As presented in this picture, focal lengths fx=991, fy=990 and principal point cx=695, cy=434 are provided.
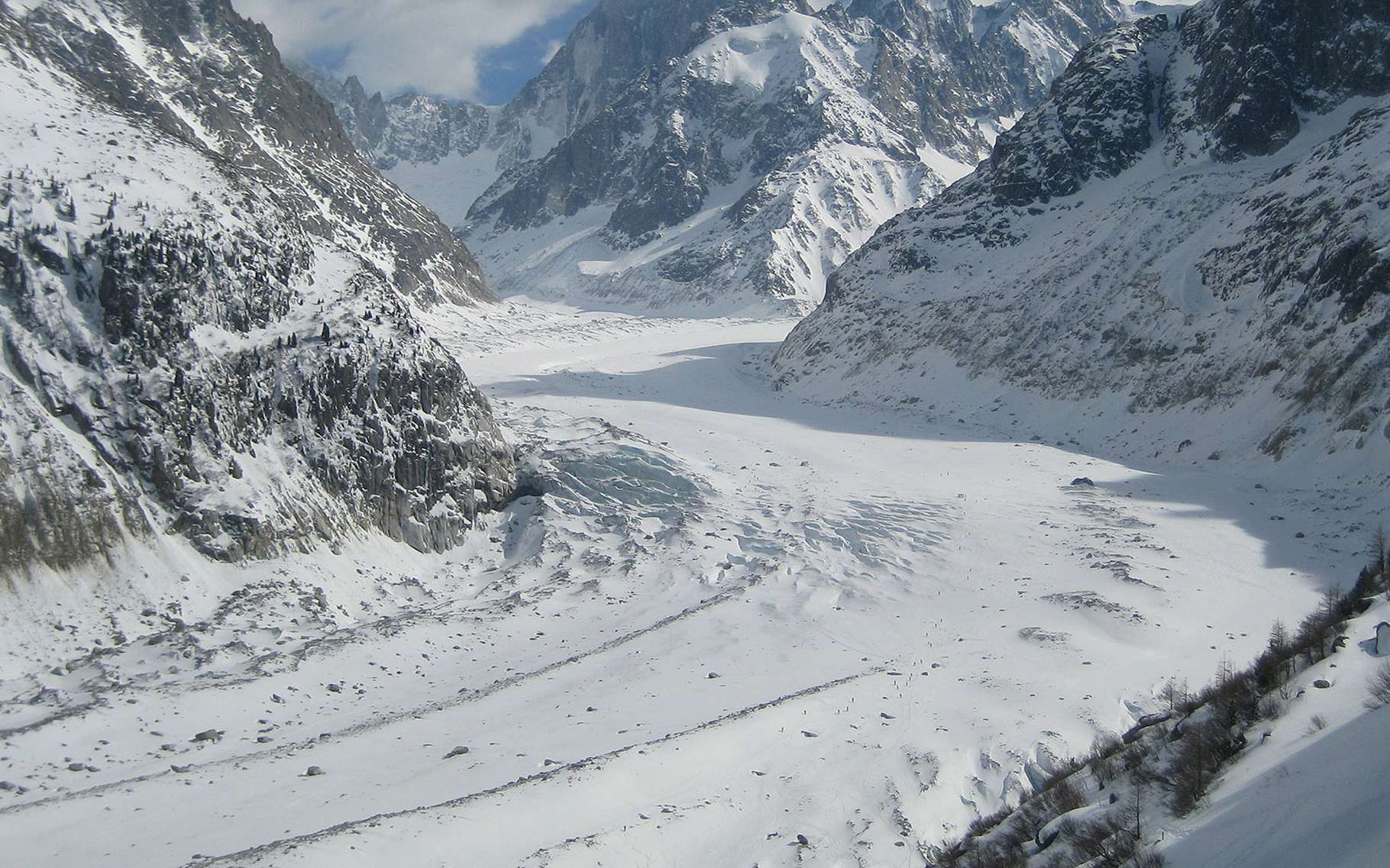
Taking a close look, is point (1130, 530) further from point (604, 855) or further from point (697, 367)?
point (697, 367)

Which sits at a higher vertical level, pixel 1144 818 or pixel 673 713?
pixel 1144 818

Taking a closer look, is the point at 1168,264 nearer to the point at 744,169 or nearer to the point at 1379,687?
the point at 1379,687

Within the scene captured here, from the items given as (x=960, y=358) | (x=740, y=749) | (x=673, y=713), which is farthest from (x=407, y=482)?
(x=960, y=358)

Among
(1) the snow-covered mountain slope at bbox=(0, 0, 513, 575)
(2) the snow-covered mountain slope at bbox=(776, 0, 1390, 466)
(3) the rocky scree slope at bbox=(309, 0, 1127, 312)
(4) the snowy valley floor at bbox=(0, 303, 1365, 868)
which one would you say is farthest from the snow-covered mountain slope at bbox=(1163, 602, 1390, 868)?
(3) the rocky scree slope at bbox=(309, 0, 1127, 312)

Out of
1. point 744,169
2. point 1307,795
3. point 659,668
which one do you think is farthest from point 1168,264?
point 744,169

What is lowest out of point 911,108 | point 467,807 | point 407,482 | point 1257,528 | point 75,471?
point 1257,528

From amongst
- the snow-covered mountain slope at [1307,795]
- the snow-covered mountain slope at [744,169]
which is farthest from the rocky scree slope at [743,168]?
the snow-covered mountain slope at [1307,795]

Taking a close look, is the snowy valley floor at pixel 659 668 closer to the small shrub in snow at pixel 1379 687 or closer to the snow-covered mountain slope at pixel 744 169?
the small shrub in snow at pixel 1379 687
